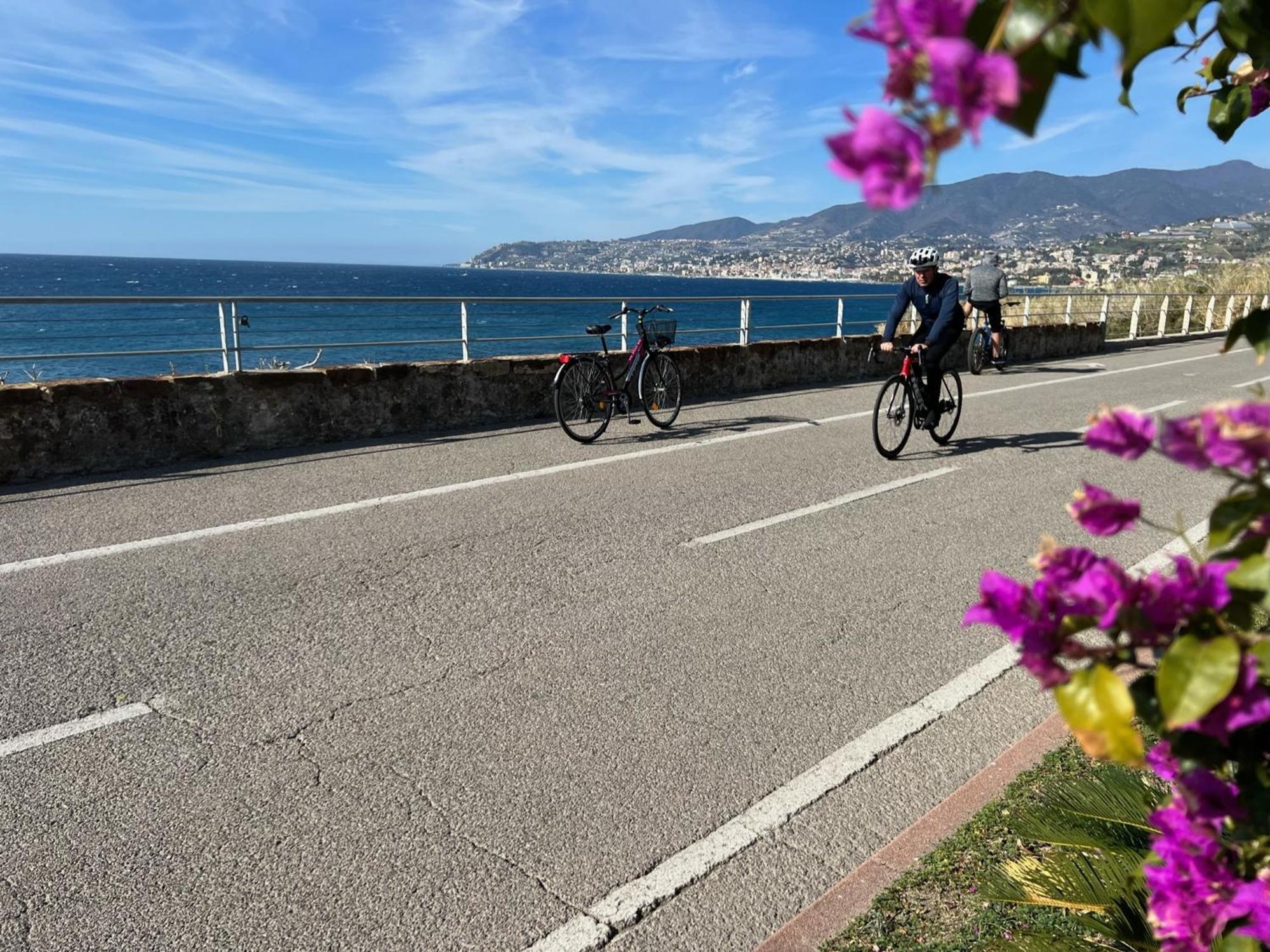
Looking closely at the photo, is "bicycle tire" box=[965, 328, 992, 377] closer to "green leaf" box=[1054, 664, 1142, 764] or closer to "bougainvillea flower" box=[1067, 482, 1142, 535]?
"bougainvillea flower" box=[1067, 482, 1142, 535]

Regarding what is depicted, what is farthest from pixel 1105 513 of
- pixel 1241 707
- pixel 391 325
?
pixel 391 325

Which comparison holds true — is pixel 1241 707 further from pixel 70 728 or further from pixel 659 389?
pixel 659 389

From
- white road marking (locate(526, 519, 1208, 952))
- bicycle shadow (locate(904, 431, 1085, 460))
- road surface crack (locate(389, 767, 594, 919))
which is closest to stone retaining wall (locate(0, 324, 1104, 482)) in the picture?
bicycle shadow (locate(904, 431, 1085, 460))

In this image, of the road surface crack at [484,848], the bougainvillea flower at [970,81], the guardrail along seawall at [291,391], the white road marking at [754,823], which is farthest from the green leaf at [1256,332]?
the guardrail along seawall at [291,391]

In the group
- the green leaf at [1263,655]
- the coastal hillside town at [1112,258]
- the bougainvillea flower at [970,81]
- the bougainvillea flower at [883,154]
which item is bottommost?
the green leaf at [1263,655]

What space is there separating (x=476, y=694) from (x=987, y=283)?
16445mm

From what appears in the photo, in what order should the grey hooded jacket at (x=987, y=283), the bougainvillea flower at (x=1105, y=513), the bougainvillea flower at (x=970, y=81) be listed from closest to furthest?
the bougainvillea flower at (x=970, y=81), the bougainvillea flower at (x=1105, y=513), the grey hooded jacket at (x=987, y=283)

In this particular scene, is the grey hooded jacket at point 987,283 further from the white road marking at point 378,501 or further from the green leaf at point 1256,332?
the green leaf at point 1256,332

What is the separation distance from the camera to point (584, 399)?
10.7 meters

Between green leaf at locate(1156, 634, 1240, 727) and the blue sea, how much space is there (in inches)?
280

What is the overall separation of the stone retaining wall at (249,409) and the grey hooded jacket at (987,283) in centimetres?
688

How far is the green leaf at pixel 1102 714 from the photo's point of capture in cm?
81

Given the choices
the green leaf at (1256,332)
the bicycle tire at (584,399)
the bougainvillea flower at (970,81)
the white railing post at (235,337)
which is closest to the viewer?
the bougainvillea flower at (970,81)

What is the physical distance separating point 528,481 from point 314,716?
176 inches
